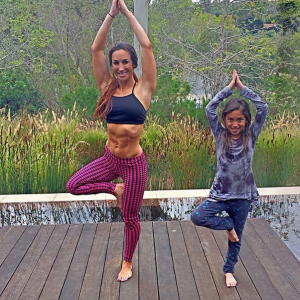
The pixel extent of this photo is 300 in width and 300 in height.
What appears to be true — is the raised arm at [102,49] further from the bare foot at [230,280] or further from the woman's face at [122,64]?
the bare foot at [230,280]

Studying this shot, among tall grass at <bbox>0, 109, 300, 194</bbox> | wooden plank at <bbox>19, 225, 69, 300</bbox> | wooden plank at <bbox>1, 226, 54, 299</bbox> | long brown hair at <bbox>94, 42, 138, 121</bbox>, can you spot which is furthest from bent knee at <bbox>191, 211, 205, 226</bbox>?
tall grass at <bbox>0, 109, 300, 194</bbox>

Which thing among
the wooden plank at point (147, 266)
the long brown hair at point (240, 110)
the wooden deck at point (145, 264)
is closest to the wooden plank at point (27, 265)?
the wooden deck at point (145, 264)

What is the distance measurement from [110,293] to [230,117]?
142 cm

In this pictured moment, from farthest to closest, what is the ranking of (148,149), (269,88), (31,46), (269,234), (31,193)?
(31,46) → (269,88) → (148,149) → (31,193) → (269,234)

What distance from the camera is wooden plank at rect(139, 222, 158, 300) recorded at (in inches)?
100

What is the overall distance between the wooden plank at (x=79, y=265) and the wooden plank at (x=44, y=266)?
0.54ft

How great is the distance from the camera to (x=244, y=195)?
244cm

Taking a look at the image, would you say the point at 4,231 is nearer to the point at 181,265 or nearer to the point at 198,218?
the point at 181,265

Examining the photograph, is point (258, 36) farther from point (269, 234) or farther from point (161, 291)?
point (161, 291)

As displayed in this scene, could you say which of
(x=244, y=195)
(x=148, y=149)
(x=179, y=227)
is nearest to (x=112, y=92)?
(x=244, y=195)

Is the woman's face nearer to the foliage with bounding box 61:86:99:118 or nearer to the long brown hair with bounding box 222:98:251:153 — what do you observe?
the long brown hair with bounding box 222:98:251:153

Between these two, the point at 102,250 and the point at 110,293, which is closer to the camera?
the point at 110,293

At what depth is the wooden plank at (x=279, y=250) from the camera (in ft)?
8.99

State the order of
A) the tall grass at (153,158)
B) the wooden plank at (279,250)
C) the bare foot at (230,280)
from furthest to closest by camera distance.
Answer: the tall grass at (153,158), the wooden plank at (279,250), the bare foot at (230,280)
